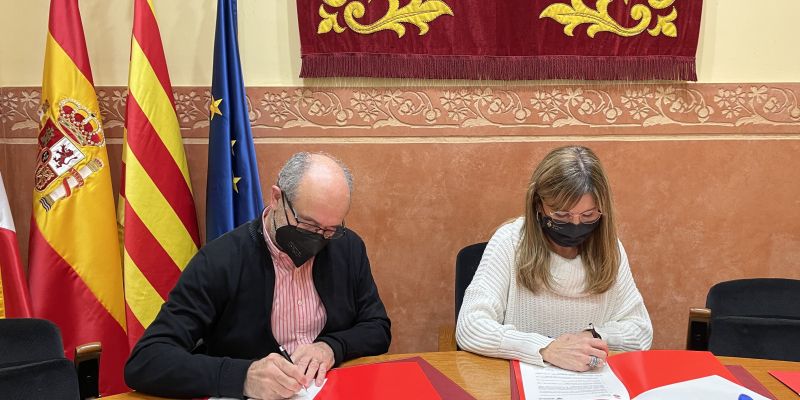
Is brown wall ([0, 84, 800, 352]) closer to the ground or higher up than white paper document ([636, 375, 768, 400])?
higher up

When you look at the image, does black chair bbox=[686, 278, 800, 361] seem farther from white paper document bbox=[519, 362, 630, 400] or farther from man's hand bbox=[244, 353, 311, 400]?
man's hand bbox=[244, 353, 311, 400]

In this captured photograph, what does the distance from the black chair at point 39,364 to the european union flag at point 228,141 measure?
0.96 meters

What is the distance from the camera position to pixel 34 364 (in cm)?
176

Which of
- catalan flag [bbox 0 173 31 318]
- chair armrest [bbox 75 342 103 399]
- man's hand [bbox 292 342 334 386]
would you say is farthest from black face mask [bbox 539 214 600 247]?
catalan flag [bbox 0 173 31 318]

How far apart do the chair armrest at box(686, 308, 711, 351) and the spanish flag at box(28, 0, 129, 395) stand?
7.12ft

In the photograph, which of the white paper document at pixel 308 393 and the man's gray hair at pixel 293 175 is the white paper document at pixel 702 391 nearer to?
the white paper document at pixel 308 393

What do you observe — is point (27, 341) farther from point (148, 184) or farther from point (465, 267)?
point (465, 267)

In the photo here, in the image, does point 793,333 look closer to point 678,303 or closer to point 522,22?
point 678,303

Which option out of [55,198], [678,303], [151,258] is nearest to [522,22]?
[678,303]

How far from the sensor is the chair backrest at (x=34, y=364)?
1732 millimetres

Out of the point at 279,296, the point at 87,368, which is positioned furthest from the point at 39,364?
the point at 279,296

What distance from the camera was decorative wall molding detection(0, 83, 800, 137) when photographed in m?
2.98

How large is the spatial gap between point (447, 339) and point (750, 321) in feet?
3.53

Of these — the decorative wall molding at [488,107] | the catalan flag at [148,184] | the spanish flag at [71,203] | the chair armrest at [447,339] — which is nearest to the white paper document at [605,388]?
the chair armrest at [447,339]
